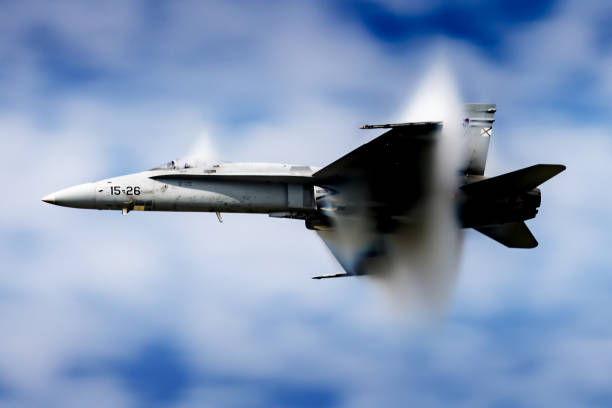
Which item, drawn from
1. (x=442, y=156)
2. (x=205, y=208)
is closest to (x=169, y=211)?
(x=205, y=208)

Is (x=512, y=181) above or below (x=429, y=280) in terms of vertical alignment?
above

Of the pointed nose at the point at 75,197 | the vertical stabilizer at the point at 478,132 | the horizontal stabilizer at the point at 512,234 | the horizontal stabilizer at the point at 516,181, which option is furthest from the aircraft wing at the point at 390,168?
the pointed nose at the point at 75,197

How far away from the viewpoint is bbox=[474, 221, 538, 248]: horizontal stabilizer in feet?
95.9

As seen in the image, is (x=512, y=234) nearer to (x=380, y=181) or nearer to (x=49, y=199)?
(x=380, y=181)

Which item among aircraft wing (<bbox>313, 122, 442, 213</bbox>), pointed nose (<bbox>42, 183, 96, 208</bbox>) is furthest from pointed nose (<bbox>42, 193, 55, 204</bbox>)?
aircraft wing (<bbox>313, 122, 442, 213</bbox>)

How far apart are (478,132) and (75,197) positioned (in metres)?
10.6

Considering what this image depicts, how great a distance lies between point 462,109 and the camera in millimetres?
29312

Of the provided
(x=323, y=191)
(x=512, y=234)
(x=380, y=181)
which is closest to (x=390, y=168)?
(x=380, y=181)

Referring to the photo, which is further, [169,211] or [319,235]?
[319,235]

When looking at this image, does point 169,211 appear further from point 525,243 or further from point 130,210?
point 525,243

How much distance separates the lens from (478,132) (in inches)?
1141

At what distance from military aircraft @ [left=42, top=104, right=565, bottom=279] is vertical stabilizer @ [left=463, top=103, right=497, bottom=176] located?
645 millimetres

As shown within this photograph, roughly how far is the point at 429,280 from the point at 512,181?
4624 millimetres

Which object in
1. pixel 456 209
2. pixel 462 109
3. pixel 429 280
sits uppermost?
pixel 462 109
